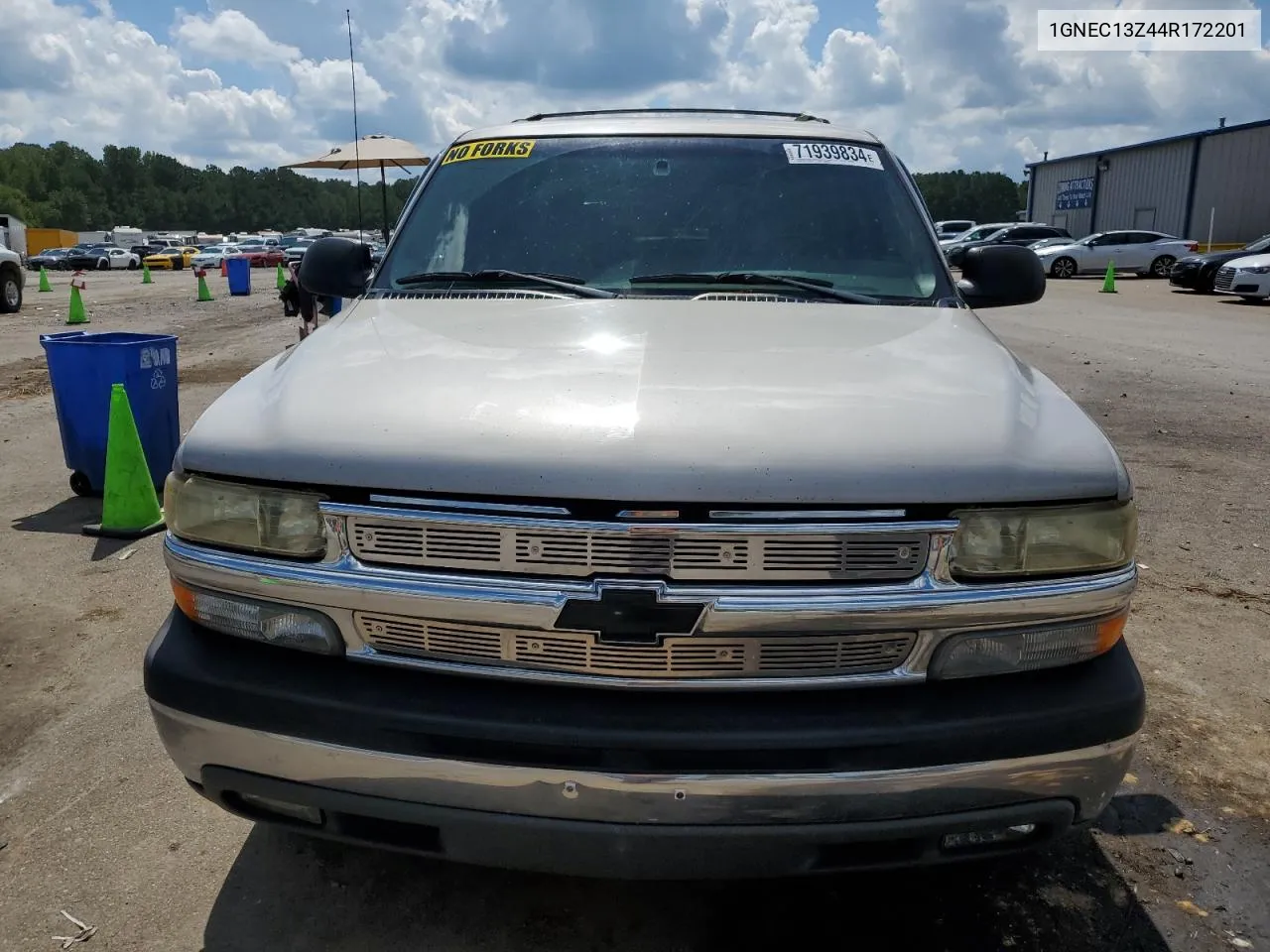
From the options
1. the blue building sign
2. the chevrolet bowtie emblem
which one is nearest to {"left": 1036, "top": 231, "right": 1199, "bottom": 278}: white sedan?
the blue building sign

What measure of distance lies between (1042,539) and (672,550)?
0.74m

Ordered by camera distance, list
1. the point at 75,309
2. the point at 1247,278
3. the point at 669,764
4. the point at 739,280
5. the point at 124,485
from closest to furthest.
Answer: the point at 669,764 → the point at 739,280 → the point at 124,485 → the point at 75,309 → the point at 1247,278

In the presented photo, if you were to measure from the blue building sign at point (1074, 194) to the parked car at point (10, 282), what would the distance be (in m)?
42.3

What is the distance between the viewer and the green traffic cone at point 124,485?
5.30m

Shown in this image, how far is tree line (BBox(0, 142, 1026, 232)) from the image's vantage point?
123125 millimetres

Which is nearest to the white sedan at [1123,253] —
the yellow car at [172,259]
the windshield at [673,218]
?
the windshield at [673,218]

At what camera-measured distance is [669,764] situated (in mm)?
1886

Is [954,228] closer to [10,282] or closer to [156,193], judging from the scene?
[10,282]

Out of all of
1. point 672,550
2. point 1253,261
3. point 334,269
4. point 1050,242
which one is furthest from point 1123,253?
point 672,550

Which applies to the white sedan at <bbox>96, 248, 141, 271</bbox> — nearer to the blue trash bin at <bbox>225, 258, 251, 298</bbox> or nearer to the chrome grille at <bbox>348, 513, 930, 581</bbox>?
the blue trash bin at <bbox>225, 258, 251, 298</bbox>

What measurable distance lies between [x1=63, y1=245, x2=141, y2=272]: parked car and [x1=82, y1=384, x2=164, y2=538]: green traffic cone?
55.6 metres

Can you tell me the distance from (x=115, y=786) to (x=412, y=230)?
6.39 ft

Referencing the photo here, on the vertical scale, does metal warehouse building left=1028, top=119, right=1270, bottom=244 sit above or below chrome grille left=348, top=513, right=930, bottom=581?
above

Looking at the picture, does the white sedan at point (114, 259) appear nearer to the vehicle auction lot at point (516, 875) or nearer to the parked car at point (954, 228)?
the parked car at point (954, 228)
